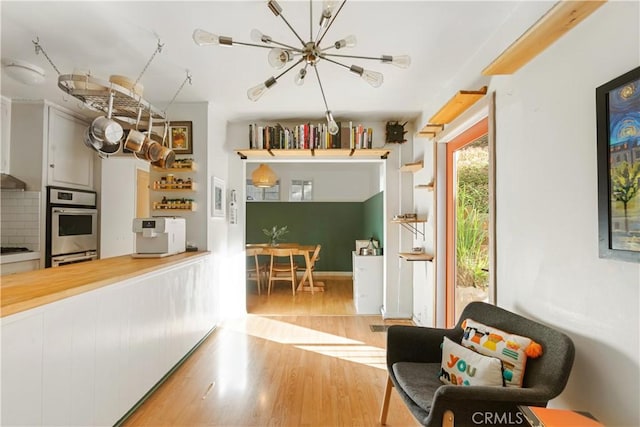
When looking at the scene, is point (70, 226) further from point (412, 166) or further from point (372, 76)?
point (412, 166)

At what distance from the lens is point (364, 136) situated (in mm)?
3842

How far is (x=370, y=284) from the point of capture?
419 cm

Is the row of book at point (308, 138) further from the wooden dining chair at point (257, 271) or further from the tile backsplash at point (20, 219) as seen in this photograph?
the tile backsplash at point (20, 219)

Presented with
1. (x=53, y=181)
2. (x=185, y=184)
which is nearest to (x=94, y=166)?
(x=53, y=181)

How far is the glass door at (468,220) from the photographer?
8.14ft

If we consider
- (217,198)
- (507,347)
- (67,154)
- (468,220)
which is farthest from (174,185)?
(507,347)

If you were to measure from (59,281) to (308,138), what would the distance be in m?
2.71

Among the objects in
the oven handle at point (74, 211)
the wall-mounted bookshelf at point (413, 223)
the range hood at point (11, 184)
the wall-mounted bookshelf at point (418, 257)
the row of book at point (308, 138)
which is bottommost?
the wall-mounted bookshelf at point (418, 257)

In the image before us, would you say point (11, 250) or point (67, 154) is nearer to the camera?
point (11, 250)

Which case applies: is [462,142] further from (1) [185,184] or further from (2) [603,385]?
(1) [185,184]

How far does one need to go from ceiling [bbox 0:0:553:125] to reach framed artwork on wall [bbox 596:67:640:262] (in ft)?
2.62

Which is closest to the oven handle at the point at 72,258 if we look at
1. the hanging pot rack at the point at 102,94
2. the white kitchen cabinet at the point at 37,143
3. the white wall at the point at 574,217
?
the white kitchen cabinet at the point at 37,143

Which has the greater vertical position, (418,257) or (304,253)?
(418,257)

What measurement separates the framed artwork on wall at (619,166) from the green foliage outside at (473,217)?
1162 mm
